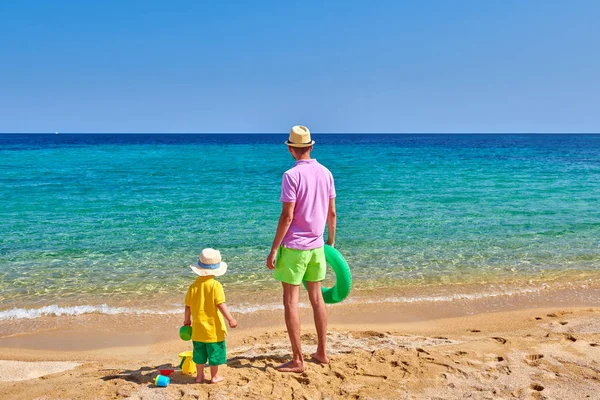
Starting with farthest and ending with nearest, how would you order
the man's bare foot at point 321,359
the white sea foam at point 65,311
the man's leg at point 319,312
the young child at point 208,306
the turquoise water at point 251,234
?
1. the turquoise water at point 251,234
2. the white sea foam at point 65,311
3. the man's bare foot at point 321,359
4. the man's leg at point 319,312
5. the young child at point 208,306

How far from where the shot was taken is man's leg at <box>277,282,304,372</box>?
428 centimetres

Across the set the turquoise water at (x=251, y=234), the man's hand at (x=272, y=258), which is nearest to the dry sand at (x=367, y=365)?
the man's hand at (x=272, y=258)

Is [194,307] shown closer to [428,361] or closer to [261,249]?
[428,361]

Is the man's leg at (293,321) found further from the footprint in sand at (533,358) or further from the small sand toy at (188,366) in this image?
the footprint in sand at (533,358)

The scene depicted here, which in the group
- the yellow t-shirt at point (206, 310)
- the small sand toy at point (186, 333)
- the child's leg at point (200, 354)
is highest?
the yellow t-shirt at point (206, 310)

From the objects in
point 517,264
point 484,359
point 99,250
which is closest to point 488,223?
point 517,264

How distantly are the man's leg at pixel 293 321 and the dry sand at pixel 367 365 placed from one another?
11cm

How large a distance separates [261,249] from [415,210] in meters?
6.06

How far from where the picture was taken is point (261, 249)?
9539mm

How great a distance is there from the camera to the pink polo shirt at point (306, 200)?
4121 millimetres

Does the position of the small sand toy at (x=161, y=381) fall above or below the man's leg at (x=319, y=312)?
below

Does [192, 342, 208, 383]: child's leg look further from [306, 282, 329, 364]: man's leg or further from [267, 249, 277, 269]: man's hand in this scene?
[306, 282, 329, 364]: man's leg

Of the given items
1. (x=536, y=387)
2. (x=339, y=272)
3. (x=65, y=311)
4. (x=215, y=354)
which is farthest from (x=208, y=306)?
(x=65, y=311)

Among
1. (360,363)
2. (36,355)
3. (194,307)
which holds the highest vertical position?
(194,307)
